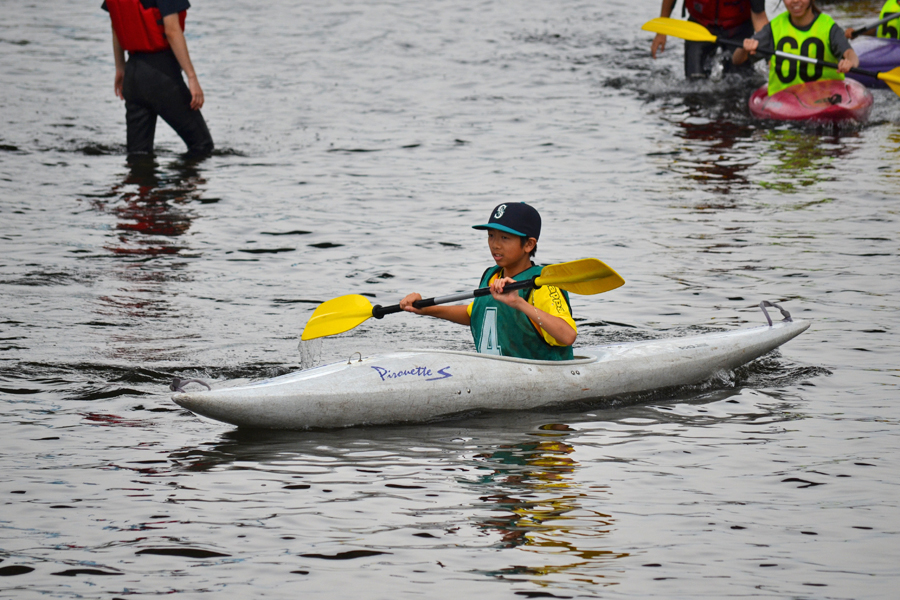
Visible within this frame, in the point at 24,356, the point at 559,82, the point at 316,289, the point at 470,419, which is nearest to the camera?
the point at 470,419

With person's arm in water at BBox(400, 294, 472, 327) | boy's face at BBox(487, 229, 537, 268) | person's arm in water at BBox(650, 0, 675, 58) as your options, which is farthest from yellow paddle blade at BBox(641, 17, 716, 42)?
boy's face at BBox(487, 229, 537, 268)

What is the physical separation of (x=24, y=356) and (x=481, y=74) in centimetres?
1127

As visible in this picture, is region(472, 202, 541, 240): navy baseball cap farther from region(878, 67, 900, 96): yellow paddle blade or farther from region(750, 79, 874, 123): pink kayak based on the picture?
region(750, 79, 874, 123): pink kayak

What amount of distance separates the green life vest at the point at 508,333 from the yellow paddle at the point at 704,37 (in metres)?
6.59

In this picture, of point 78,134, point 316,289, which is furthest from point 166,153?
point 316,289

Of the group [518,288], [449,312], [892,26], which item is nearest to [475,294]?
[518,288]

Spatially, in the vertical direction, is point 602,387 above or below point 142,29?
below

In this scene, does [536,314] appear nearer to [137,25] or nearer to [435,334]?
[435,334]

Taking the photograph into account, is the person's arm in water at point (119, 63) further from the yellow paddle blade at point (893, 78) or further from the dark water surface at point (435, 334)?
the yellow paddle blade at point (893, 78)

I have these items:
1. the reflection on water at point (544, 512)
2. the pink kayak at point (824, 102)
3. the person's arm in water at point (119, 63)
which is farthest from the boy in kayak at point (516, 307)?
the pink kayak at point (824, 102)

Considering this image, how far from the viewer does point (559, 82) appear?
15.5 meters

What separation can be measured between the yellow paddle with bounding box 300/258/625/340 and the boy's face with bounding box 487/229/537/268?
0.54 ft

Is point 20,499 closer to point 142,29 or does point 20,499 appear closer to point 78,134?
point 142,29

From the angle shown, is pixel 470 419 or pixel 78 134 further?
pixel 78 134
